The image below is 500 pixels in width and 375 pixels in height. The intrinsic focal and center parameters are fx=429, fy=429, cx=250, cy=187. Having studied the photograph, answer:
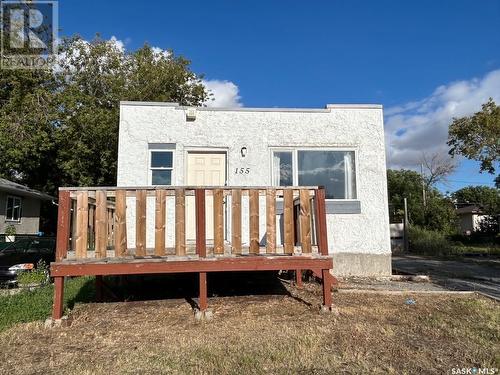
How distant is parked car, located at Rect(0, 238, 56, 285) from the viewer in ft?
28.6

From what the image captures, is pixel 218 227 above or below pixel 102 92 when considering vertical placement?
below

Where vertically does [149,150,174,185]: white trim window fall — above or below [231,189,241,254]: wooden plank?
above

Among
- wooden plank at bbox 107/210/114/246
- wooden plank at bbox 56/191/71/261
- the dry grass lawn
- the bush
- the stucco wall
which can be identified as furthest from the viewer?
the stucco wall

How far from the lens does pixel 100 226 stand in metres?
5.93

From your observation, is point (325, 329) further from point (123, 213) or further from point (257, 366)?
point (123, 213)

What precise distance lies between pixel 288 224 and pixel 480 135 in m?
17.7

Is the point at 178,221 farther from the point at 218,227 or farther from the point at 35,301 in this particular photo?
the point at 35,301

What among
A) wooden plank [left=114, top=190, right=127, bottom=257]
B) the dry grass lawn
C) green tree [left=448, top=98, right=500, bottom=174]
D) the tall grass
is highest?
green tree [left=448, top=98, right=500, bottom=174]

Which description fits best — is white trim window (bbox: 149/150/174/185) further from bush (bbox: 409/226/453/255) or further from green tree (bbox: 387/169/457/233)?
green tree (bbox: 387/169/457/233)

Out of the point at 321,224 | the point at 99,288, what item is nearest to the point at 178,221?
the point at 321,224

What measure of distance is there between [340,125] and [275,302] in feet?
15.1

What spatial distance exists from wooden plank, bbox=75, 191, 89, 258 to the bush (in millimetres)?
18224

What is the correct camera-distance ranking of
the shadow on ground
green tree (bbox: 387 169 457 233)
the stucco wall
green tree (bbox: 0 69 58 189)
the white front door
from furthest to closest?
green tree (bbox: 387 169 457 233), the stucco wall, green tree (bbox: 0 69 58 189), the white front door, the shadow on ground

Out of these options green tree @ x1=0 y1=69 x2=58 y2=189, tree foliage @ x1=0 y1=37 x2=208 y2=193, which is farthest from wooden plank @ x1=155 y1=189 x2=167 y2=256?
green tree @ x1=0 y1=69 x2=58 y2=189
